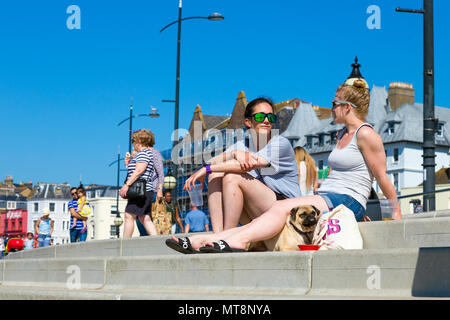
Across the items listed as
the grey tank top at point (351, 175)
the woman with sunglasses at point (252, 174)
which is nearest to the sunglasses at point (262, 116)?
the woman with sunglasses at point (252, 174)

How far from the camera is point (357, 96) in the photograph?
678 cm

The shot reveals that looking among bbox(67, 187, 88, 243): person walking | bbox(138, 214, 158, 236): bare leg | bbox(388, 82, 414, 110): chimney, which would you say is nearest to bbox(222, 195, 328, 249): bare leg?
bbox(138, 214, 158, 236): bare leg

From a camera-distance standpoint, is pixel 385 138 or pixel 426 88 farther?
pixel 385 138

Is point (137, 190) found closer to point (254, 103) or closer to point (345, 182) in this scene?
A: point (254, 103)

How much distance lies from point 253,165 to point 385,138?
79.5 meters

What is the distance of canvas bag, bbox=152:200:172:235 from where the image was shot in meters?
13.4

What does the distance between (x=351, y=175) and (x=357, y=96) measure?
746mm

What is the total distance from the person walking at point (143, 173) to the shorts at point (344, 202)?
15.8 feet

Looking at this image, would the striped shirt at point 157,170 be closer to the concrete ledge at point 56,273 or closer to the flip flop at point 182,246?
the concrete ledge at point 56,273

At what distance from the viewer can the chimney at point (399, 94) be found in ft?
285
